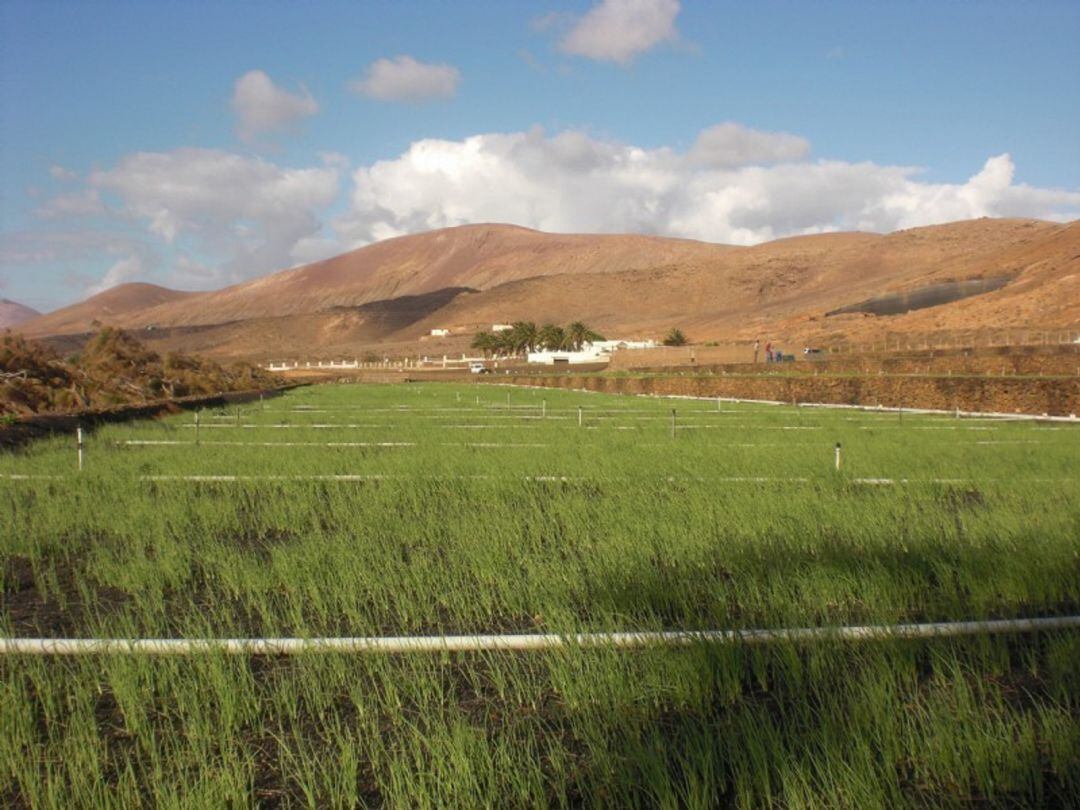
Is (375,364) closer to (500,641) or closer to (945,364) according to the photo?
(945,364)

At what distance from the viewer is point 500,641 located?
14.6ft

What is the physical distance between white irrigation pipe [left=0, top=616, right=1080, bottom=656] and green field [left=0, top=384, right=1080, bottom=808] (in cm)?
6

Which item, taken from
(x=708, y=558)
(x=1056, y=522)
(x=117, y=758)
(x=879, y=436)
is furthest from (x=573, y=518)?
(x=879, y=436)

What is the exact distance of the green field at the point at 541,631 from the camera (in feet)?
10.2

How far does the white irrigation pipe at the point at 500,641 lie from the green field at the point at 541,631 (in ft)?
0.20

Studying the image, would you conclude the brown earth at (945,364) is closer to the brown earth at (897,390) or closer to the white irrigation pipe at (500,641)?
the brown earth at (897,390)

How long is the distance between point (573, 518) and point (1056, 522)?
365 cm

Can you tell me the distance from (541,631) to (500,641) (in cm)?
45

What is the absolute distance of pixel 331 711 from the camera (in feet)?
12.6

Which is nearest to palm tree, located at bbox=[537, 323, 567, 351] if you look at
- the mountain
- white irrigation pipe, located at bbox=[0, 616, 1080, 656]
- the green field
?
the mountain

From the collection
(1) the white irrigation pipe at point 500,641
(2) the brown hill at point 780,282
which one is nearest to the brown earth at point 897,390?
(1) the white irrigation pipe at point 500,641

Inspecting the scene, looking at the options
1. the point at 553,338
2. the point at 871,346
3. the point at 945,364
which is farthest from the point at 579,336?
the point at 945,364

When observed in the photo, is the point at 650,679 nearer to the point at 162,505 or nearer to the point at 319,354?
the point at 162,505

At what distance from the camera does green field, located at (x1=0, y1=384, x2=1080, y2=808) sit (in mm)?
3096
